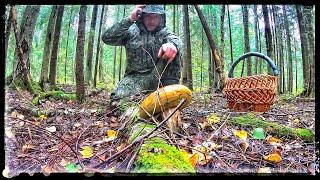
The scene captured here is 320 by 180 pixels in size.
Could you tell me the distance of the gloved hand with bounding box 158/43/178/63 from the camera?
1782 mm

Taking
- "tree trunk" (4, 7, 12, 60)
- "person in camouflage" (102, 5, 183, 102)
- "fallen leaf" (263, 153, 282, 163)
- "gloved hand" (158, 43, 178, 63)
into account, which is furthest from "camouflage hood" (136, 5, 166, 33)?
"fallen leaf" (263, 153, 282, 163)

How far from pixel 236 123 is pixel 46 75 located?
0.91m

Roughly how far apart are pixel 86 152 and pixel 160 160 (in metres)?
0.39

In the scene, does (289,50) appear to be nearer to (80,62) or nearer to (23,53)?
(80,62)

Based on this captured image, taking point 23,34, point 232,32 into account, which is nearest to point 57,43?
point 23,34

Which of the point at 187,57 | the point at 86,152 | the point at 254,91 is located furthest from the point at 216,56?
the point at 86,152

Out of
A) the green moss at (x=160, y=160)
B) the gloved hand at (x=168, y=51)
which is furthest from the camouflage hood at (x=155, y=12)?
the green moss at (x=160, y=160)

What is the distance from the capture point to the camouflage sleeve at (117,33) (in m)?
1.92

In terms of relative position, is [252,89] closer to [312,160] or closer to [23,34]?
[312,160]

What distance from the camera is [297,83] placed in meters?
1.97

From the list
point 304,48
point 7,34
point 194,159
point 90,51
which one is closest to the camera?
point 194,159

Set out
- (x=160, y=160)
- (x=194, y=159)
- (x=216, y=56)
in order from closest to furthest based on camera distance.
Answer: (x=160, y=160) < (x=194, y=159) < (x=216, y=56)

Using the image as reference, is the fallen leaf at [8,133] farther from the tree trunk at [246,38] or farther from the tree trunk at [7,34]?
the tree trunk at [246,38]

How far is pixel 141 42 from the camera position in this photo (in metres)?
2.00
